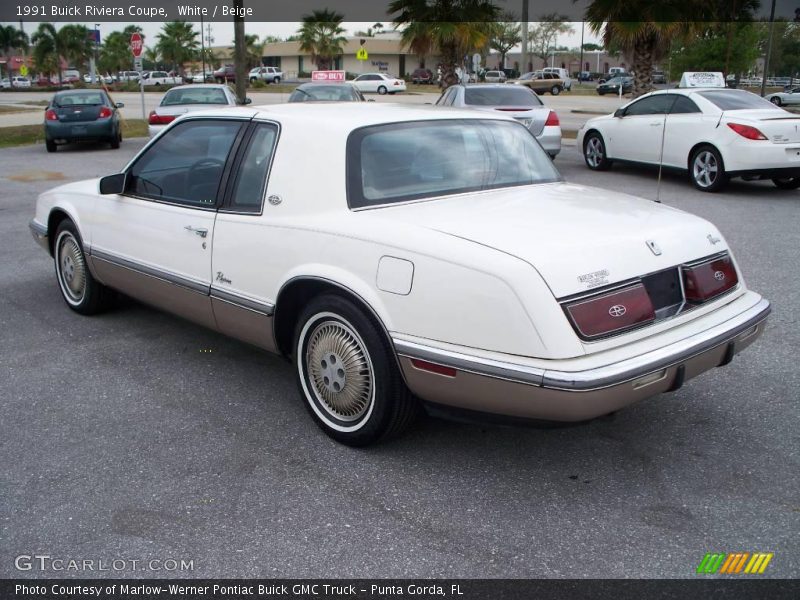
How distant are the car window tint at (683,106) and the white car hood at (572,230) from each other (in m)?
8.74

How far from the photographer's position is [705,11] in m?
19.5

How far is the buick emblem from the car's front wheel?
3.06ft

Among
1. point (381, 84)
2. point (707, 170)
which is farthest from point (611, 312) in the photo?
point (381, 84)

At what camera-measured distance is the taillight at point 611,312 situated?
3.09m

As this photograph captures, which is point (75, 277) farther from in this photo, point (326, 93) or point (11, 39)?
point (11, 39)

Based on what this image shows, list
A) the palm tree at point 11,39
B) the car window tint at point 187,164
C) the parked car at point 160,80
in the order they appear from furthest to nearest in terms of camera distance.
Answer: the palm tree at point 11,39
the parked car at point 160,80
the car window tint at point 187,164

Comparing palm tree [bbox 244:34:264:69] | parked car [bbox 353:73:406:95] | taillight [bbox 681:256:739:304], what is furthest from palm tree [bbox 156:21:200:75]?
taillight [bbox 681:256:739:304]

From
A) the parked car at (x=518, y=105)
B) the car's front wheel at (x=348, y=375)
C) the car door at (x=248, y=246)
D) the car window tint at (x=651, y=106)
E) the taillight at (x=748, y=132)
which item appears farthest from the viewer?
the parked car at (x=518, y=105)

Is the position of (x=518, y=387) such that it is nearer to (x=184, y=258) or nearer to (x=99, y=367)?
(x=184, y=258)

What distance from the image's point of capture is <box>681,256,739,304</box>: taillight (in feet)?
11.7

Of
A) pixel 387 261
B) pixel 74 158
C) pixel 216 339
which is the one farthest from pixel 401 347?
pixel 74 158

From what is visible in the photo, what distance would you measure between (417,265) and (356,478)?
1.00 m

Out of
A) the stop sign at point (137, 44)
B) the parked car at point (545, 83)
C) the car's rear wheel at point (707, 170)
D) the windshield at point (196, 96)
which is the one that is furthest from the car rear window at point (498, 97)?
the parked car at point (545, 83)

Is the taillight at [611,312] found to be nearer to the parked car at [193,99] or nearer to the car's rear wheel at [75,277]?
the car's rear wheel at [75,277]
